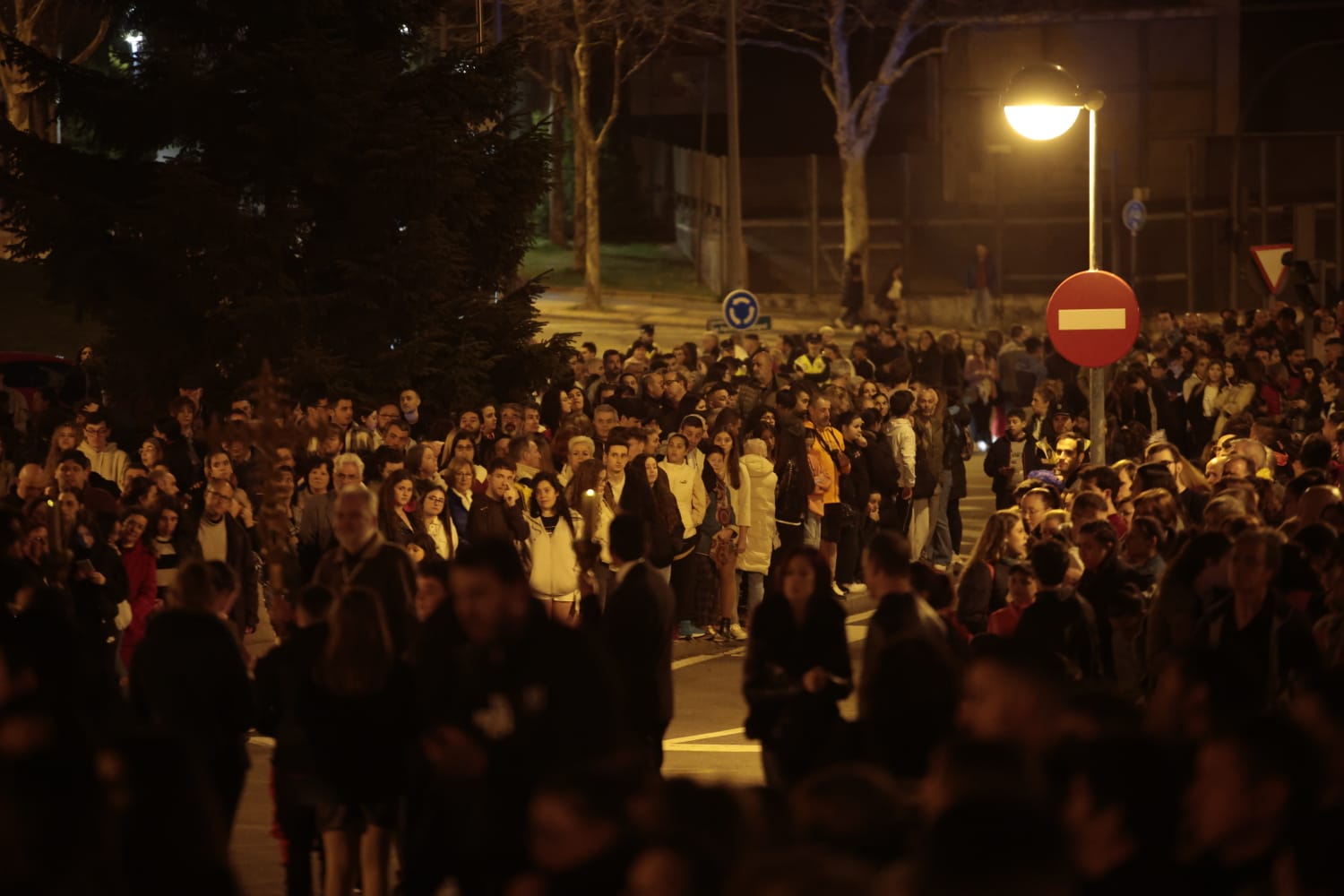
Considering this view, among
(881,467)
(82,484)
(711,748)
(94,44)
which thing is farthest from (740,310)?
(94,44)

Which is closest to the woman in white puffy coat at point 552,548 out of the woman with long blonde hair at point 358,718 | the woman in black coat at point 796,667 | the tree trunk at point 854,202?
the woman in black coat at point 796,667

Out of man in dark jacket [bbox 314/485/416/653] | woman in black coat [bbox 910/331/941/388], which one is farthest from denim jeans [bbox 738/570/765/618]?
woman in black coat [bbox 910/331/941/388]

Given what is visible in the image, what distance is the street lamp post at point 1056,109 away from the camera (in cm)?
1599

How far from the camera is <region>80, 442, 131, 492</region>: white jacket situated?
17.0 metres

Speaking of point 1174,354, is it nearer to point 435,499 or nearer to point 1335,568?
point 435,499

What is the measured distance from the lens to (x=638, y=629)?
31.4 feet

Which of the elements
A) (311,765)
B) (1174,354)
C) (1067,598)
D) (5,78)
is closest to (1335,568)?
(1067,598)

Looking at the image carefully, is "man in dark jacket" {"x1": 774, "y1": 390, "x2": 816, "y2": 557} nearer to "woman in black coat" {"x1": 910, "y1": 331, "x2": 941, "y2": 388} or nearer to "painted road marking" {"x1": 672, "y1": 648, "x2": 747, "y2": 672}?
"painted road marking" {"x1": 672, "y1": 648, "x2": 747, "y2": 672}

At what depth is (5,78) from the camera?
130 ft

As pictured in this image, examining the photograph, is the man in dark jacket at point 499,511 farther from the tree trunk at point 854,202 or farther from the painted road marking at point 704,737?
the tree trunk at point 854,202

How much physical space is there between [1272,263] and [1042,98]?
32.8 ft

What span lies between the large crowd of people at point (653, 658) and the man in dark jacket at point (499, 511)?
25 millimetres

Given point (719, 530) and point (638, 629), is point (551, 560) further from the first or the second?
point (638, 629)

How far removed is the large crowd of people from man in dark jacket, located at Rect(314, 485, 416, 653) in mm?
18
